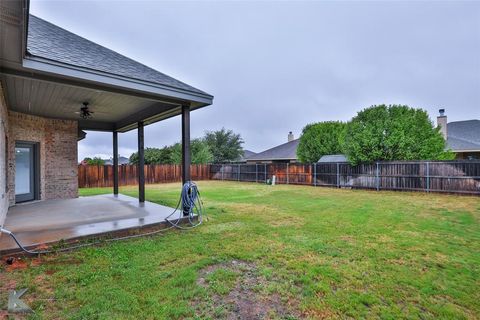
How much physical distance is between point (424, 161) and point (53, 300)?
1333cm

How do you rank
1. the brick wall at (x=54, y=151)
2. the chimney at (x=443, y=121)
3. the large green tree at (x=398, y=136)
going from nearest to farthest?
the brick wall at (x=54, y=151) < the large green tree at (x=398, y=136) < the chimney at (x=443, y=121)

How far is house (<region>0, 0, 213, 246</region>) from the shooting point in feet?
11.2

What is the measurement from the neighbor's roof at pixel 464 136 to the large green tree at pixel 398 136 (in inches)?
245

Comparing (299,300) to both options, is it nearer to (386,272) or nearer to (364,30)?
(386,272)

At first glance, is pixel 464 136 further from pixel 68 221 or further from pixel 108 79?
pixel 68 221

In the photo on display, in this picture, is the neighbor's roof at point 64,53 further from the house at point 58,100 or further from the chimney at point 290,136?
the chimney at point 290,136

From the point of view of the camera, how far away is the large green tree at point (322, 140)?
19578mm

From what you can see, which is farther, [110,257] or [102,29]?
[102,29]

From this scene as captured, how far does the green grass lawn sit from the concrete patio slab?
0.56m

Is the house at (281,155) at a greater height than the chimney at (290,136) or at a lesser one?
lesser

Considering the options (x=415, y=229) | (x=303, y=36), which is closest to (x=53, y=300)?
(x=415, y=229)

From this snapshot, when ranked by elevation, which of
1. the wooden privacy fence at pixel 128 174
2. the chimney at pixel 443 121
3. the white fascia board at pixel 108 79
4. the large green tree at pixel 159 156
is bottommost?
the wooden privacy fence at pixel 128 174

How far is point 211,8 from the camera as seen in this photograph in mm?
10859

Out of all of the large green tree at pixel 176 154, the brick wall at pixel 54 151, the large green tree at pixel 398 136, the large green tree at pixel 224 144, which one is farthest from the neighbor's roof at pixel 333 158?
the brick wall at pixel 54 151
